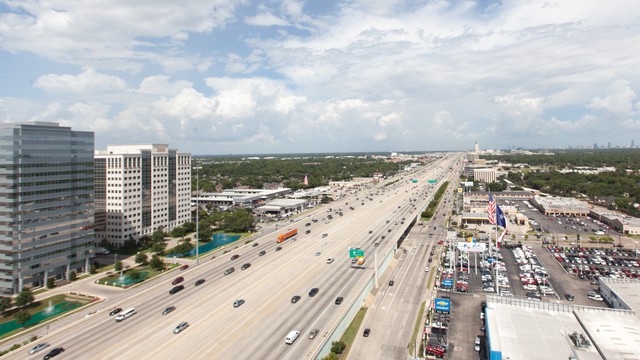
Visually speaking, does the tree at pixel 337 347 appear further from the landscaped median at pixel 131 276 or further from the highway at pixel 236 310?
the landscaped median at pixel 131 276

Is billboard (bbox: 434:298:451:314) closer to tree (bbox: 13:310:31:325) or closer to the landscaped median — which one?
the landscaped median

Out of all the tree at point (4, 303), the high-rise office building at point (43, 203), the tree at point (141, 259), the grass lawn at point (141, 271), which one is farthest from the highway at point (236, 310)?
the high-rise office building at point (43, 203)

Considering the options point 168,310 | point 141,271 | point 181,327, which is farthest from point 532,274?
point 141,271

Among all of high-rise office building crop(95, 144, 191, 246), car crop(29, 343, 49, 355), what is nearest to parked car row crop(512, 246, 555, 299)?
car crop(29, 343, 49, 355)

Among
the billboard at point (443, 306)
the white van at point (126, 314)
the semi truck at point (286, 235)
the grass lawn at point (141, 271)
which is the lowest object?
the grass lawn at point (141, 271)

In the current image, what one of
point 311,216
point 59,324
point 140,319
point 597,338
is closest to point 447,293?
point 597,338
